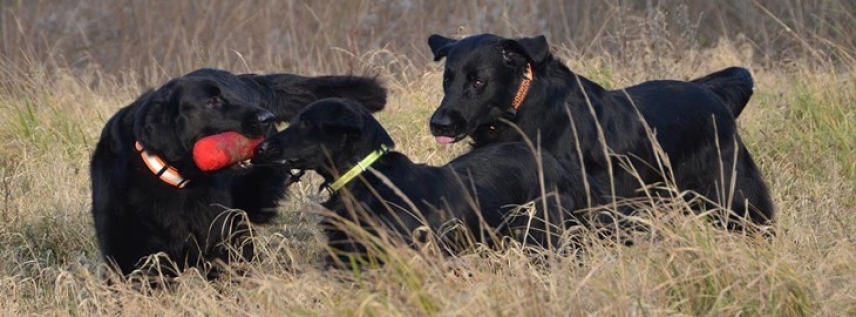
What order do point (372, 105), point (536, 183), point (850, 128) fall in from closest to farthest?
point (536, 183) < point (372, 105) < point (850, 128)

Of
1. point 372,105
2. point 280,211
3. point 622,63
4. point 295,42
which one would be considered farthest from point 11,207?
point 295,42

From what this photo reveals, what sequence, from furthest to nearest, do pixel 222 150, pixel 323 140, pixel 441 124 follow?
1. pixel 441 124
2. pixel 222 150
3. pixel 323 140

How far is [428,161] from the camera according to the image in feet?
25.4

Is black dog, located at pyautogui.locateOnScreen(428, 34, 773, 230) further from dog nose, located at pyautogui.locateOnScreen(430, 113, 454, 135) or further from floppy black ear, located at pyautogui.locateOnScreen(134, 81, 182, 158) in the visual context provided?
floppy black ear, located at pyautogui.locateOnScreen(134, 81, 182, 158)

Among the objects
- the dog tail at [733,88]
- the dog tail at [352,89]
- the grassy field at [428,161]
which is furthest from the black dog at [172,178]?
the dog tail at [733,88]

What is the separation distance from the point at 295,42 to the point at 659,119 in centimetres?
747

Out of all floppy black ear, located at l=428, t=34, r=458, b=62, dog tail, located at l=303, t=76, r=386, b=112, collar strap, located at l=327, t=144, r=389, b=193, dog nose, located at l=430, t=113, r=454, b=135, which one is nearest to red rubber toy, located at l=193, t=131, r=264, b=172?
collar strap, located at l=327, t=144, r=389, b=193

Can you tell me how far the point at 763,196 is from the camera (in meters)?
6.54

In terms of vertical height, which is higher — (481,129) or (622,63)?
(481,129)

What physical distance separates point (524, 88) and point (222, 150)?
141 cm

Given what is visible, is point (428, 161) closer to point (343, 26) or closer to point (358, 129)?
point (358, 129)

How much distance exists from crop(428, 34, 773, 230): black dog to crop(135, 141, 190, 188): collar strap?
1.15 m

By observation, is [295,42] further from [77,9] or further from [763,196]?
[763,196]

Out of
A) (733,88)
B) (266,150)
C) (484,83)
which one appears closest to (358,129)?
(266,150)
